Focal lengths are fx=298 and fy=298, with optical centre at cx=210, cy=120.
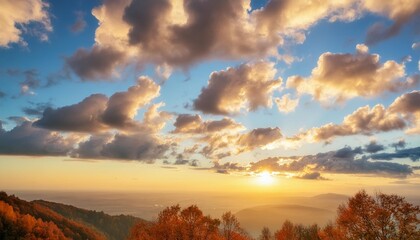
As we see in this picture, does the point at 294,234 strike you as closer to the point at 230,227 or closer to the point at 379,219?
the point at 230,227

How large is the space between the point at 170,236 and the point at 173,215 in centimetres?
445

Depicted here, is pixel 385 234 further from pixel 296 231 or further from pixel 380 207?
pixel 296 231

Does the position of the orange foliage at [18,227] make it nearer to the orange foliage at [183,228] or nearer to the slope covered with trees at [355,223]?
the orange foliage at [183,228]

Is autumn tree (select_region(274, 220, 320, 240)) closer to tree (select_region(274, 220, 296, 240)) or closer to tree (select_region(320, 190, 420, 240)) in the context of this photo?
tree (select_region(274, 220, 296, 240))

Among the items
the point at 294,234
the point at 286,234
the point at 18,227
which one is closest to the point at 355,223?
the point at 286,234

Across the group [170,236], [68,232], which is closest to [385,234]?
[170,236]

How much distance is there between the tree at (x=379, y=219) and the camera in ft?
142

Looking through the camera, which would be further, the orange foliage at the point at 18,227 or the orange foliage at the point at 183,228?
the orange foliage at the point at 18,227

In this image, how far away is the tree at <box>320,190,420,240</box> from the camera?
43162mm

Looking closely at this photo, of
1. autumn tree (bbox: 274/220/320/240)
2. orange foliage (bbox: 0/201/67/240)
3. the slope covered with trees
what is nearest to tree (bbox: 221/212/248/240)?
the slope covered with trees

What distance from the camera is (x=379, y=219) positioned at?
152ft

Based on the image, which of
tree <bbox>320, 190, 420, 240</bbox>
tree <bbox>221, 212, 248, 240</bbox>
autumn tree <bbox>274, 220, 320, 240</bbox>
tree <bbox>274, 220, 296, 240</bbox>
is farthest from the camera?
tree <bbox>274, 220, 296, 240</bbox>

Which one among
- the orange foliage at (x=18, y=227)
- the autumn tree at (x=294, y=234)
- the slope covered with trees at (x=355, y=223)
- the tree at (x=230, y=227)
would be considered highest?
the slope covered with trees at (x=355, y=223)

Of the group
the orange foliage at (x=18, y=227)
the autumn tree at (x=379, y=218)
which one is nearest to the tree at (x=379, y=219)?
the autumn tree at (x=379, y=218)
